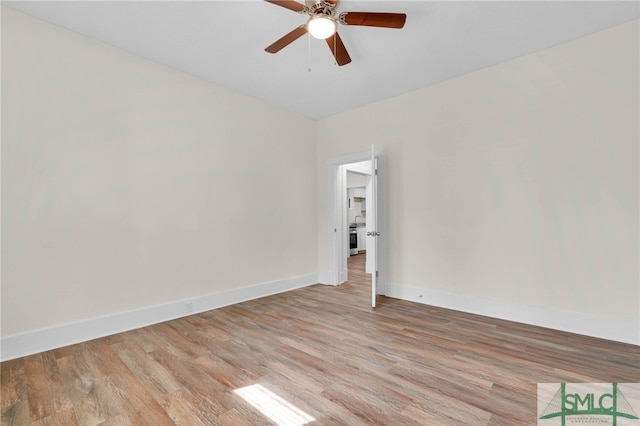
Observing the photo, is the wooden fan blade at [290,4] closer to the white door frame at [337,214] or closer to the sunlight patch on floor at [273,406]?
the white door frame at [337,214]

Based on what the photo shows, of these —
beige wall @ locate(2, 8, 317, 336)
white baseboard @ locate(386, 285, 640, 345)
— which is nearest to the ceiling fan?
beige wall @ locate(2, 8, 317, 336)

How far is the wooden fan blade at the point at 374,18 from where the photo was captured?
214cm

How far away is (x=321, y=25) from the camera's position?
2166 millimetres

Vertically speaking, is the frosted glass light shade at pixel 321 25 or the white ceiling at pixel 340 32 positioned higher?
the white ceiling at pixel 340 32

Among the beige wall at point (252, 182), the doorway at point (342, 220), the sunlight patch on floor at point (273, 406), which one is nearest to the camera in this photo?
the sunlight patch on floor at point (273, 406)

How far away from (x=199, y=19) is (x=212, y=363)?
121 inches

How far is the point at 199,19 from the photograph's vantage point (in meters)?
2.63

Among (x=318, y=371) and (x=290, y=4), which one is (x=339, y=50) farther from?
(x=318, y=371)

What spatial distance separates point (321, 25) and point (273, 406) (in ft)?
8.93

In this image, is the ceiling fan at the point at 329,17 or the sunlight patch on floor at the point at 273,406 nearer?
the sunlight patch on floor at the point at 273,406

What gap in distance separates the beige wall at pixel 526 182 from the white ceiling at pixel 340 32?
336 mm

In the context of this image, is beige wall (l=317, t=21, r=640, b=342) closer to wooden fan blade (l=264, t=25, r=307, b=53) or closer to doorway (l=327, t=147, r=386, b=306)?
doorway (l=327, t=147, r=386, b=306)

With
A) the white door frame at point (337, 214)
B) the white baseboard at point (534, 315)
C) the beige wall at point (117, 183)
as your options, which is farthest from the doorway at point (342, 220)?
the beige wall at point (117, 183)

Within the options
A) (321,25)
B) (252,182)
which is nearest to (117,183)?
(252,182)
